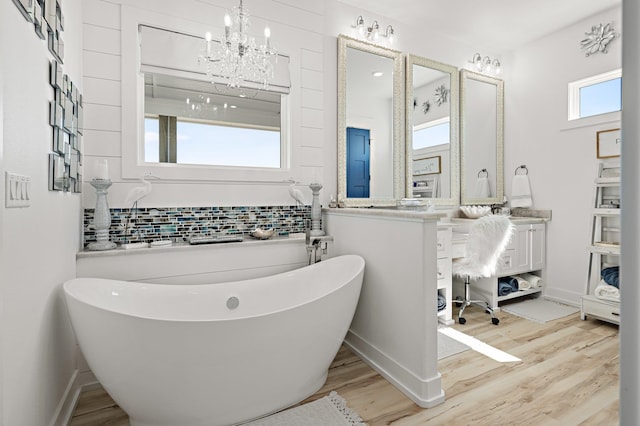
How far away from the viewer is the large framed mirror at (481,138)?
12.1 feet

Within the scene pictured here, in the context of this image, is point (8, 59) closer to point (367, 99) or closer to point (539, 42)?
point (367, 99)

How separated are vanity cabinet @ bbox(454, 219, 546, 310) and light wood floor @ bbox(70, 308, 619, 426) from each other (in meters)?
0.66

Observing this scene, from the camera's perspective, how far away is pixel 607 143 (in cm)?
310

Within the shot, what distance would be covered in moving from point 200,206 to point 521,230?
3148mm

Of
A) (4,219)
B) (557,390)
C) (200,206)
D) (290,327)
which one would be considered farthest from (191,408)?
(557,390)

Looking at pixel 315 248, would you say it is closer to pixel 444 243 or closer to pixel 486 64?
pixel 444 243

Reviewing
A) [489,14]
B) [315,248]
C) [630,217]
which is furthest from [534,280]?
[630,217]

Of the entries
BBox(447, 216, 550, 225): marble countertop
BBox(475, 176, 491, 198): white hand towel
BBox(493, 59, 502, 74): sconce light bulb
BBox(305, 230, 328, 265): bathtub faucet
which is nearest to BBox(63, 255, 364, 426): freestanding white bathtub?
BBox(305, 230, 328, 265): bathtub faucet

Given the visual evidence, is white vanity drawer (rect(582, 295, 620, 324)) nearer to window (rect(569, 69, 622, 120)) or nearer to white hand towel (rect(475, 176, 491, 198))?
white hand towel (rect(475, 176, 491, 198))

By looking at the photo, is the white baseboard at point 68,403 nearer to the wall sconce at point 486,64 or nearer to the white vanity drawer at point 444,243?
the white vanity drawer at point 444,243

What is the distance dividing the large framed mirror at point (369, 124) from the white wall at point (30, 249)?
1.99 meters

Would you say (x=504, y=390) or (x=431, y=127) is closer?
(x=504, y=390)

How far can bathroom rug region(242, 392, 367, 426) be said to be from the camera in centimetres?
168

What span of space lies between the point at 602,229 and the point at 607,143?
0.80 m
